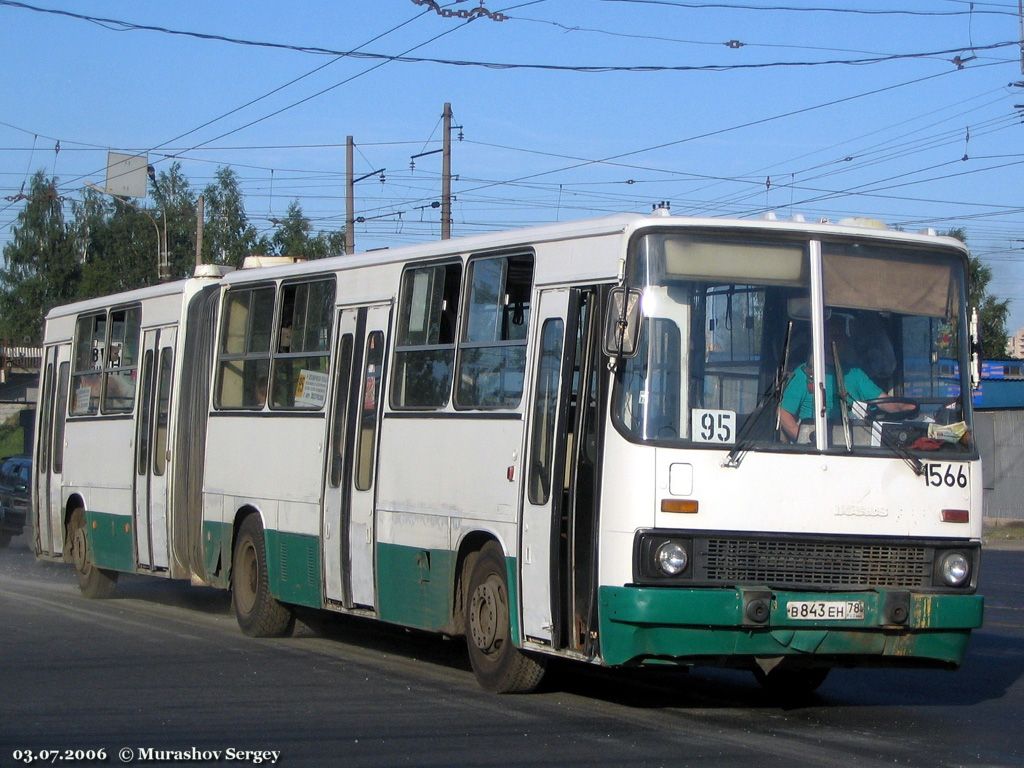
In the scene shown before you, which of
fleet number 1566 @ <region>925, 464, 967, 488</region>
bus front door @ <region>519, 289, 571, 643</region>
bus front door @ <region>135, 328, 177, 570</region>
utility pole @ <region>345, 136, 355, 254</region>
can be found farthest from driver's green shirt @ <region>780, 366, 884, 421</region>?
utility pole @ <region>345, 136, 355, 254</region>

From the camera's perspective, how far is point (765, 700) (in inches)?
408

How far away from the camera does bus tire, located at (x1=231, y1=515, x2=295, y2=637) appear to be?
536 inches

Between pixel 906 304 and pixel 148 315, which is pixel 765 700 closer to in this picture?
pixel 906 304

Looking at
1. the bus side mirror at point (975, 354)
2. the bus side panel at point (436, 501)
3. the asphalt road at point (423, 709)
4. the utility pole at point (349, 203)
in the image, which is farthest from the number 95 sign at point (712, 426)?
the utility pole at point (349, 203)

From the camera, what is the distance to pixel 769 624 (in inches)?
344

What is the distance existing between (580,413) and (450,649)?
4.45 m

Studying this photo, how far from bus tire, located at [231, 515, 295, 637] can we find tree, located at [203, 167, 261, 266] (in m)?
64.7

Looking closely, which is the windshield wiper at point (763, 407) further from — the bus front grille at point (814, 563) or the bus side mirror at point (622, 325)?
the bus side mirror at point (622, 325)

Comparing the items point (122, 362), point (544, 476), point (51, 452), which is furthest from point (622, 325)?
point (51, 452)

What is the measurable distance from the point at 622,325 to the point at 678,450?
78 cm

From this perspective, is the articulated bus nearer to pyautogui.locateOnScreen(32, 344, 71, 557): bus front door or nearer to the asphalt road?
the asphalt road

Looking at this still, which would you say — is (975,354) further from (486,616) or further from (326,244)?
(326,244)

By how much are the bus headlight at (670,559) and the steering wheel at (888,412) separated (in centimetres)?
146

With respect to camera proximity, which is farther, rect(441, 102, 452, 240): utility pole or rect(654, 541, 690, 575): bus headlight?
rect(441, 102, 452, 240): utility pole
